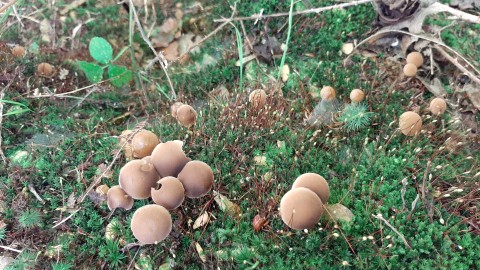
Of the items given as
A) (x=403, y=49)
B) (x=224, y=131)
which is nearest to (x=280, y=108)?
(x=224, y=131)

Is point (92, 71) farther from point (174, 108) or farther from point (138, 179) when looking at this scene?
point (138, 179)

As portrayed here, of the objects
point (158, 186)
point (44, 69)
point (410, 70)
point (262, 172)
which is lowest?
point (262, 172)

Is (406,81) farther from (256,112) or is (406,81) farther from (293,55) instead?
(256,112)

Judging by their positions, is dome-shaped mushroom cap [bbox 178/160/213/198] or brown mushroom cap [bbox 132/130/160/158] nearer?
dome-shaped mushroom cap [bbox 178/160/213/198]

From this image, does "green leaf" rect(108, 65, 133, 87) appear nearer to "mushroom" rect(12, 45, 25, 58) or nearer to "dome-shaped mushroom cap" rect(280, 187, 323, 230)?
"mushroom" rect(12, 45, 25, 58)

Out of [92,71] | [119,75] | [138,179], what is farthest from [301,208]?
[92,71]

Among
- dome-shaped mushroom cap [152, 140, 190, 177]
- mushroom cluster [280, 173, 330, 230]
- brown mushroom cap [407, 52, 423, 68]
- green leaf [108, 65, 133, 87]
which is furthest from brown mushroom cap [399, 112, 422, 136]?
green leaf [108, 65, 133, 87]
